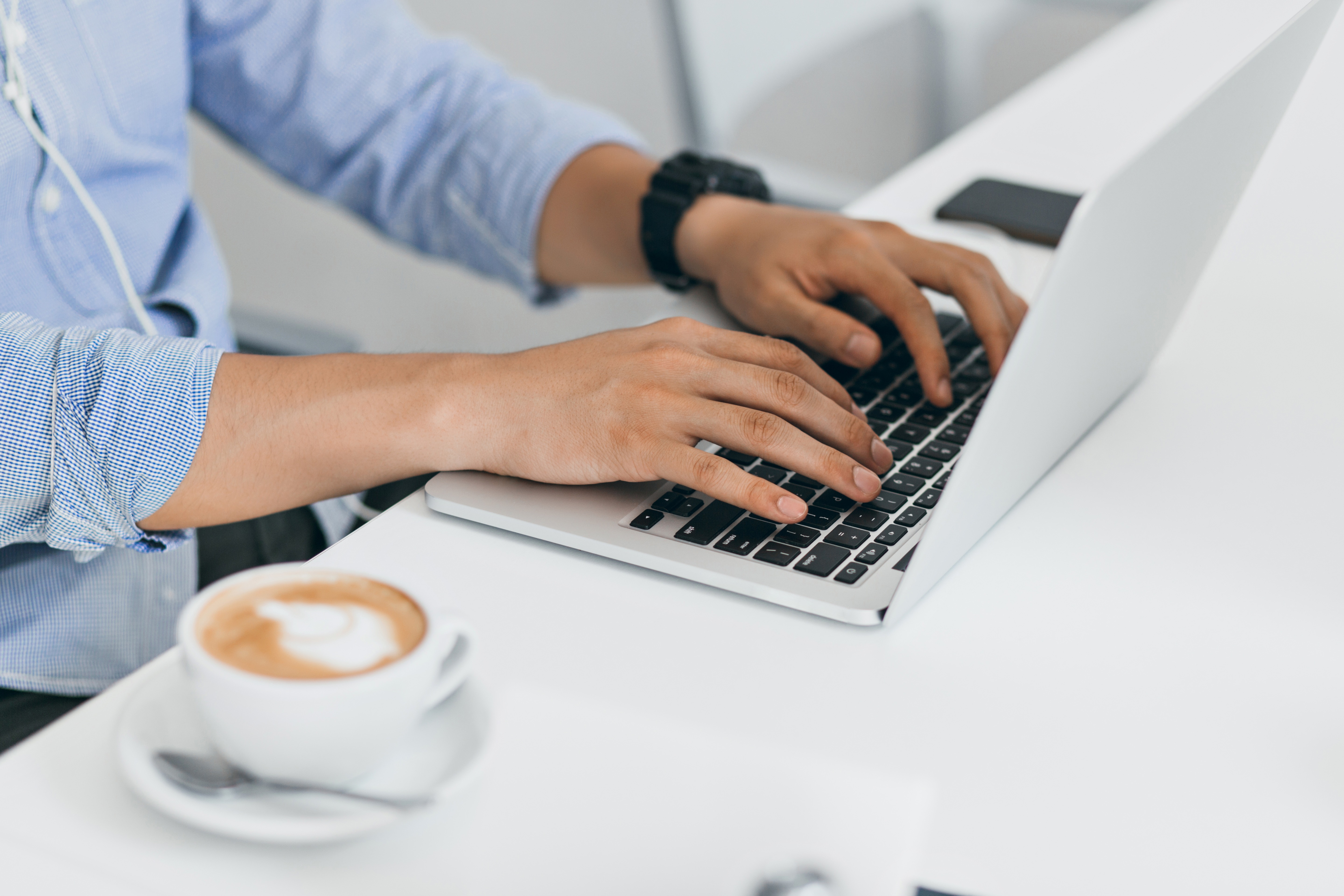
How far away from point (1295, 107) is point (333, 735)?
2.41 feet

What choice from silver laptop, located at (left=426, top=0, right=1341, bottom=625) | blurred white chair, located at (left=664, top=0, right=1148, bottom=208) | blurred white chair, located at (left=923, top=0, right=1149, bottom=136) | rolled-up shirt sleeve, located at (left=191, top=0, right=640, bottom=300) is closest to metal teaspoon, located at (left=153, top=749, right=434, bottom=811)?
silver laptop, located at (left=426, top=0, right=1341, bottom=625)

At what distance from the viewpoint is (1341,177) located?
2.63 ft

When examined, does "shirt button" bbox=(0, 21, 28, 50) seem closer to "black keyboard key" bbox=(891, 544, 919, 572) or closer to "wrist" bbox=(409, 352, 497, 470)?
"wrist" bbox=(409, 352, 497, 470)

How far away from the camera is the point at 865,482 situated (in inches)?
21.0

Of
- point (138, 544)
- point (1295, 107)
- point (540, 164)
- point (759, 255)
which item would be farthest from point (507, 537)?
point (1295, 107)

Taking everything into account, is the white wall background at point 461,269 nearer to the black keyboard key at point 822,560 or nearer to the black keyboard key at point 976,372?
the black keyboard key at point 976,372

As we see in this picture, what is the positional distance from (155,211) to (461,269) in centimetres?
145

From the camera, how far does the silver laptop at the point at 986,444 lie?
17.4 inches

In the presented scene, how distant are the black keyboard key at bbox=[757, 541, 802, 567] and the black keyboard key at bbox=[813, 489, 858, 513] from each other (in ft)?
0.13

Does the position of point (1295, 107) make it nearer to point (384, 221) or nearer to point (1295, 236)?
point (1295, 236)

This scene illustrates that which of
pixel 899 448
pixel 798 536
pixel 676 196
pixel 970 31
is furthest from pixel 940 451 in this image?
pixel 970 31

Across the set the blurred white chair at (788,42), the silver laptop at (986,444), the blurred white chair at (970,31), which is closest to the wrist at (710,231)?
the silver laptop at (986,444)

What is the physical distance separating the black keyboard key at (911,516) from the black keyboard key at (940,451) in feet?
0.19

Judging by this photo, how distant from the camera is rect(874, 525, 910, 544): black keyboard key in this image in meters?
0.52
